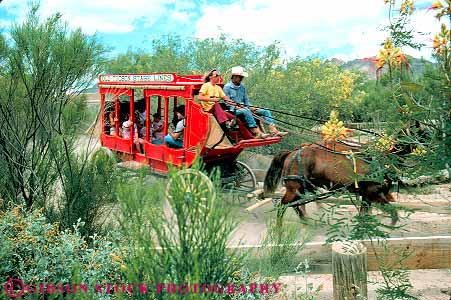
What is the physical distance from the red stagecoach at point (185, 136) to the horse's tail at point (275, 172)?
326mm

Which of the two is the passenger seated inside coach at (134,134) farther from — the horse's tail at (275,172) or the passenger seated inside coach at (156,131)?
the horse's tail at (275,172)

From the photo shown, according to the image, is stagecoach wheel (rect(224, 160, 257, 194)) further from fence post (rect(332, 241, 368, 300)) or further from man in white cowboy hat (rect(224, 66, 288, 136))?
fence post (rect(332, 241, 368, 300))

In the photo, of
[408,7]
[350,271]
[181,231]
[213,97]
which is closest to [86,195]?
[213,97]

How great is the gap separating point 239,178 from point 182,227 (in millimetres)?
6046

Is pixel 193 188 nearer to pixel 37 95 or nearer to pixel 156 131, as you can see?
pixel 37 95

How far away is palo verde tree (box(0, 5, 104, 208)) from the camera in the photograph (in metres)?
5.04

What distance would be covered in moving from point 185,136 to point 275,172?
1.49 meters

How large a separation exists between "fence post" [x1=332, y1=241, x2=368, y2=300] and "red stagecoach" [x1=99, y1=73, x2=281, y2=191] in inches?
114

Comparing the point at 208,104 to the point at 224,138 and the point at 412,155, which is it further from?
the point at 412,155

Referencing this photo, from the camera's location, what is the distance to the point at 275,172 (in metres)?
7.18

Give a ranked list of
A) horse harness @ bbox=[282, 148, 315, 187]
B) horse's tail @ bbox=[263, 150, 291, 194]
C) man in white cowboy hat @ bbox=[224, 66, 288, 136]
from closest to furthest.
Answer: horse harness @ bbox=[282, 148, 315, 187]
horse's tail @ bbox=[263, 150, 291, 194]
man in white cowboy hat @ bbox=[224, 66, 288, 136]

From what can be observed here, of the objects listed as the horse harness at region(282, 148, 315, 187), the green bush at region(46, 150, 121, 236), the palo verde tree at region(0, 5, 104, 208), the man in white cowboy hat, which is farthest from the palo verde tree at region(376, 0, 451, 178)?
the man in white cowboy hat

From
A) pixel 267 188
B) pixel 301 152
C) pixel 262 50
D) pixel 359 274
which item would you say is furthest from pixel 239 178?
pixel 262 50

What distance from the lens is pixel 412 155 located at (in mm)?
2463
